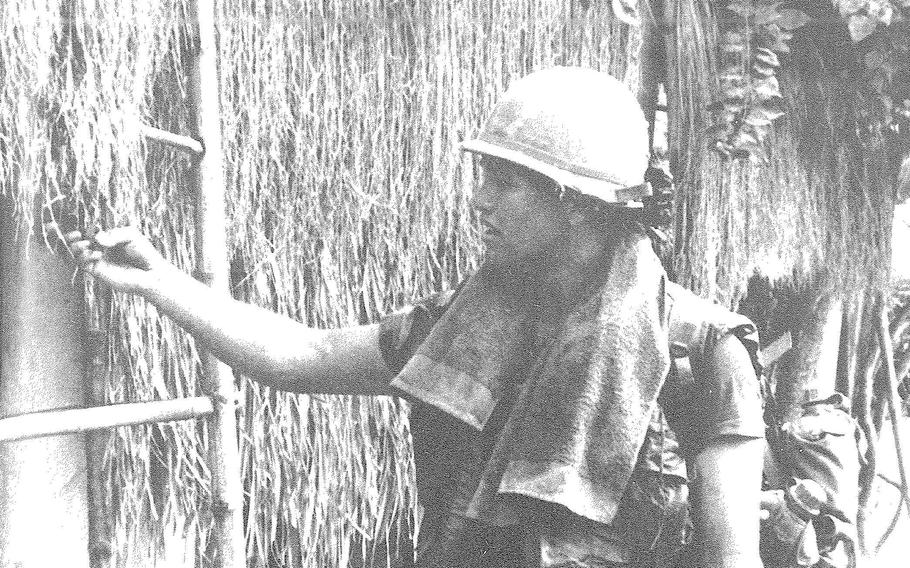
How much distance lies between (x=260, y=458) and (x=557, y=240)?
4.71ft

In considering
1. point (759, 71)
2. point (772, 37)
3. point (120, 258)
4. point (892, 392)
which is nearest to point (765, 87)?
point (759, 71)

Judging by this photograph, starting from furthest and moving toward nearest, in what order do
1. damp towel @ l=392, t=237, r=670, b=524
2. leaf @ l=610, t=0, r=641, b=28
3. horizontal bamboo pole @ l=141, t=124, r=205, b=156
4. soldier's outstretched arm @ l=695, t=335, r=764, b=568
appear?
leaf @ l=610, t=0, r=641, b=28 → horizontal bamboo pole @ l=141, t=124, r=205, b=156 → soldier's outstretched arm @ l=695, t=335, r=764, b=568 → damp towel @ l=392, t=237, r=670, b=524

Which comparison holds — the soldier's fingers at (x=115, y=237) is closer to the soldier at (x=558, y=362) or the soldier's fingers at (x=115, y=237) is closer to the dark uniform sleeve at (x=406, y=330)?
the soldier at (x=558, y=362)

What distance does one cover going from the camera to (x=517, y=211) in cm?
218

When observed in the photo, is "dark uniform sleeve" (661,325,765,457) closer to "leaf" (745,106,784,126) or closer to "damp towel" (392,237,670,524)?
"damp towel" (392,237,670,524)

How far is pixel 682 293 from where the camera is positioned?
2.26 meters

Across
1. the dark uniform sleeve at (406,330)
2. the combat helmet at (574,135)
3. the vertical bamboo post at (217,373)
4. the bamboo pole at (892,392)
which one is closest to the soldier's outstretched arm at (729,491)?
the combat helmet at (574,135)

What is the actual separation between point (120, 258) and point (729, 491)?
1365 millimetres

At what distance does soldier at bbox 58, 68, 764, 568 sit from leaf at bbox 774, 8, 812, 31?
6.58ft

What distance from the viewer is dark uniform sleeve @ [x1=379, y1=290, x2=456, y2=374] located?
2.30 metres

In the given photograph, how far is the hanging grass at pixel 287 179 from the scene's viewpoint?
2576 mm

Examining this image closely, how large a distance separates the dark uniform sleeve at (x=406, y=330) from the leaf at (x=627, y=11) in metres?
1.79

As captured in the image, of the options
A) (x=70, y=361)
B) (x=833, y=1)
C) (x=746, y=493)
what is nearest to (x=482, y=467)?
(x=746, y=493)

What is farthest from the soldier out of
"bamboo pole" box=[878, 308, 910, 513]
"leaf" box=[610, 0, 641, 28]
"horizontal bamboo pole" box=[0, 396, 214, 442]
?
"bamboo pole" box=[878, 308, 910, 513]
